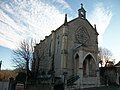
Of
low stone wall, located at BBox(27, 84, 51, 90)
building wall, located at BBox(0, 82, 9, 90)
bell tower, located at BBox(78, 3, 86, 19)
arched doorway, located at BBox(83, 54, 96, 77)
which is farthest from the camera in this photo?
bell tower, located at BBox(78, 3, 86, 19)

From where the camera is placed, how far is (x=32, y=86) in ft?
73.9

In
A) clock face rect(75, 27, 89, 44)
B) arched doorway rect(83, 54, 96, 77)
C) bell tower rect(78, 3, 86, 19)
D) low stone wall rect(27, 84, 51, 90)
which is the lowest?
low stone wall rect(27, 84, 51, 90)

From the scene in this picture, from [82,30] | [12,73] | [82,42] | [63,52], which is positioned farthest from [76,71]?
[12,73]

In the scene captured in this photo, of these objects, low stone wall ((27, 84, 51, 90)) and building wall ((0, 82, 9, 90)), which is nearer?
low stone wall ((27, 84, 51, 90))

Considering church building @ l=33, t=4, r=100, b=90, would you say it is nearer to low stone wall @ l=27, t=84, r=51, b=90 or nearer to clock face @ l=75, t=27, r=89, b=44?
clock face @ l=75, t=27, r=89, b=44

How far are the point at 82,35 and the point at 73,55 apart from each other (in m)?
5.71

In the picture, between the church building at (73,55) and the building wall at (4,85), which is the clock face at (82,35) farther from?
the building wall at (4,85)

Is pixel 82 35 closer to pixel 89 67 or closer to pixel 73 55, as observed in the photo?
pixel 73 55

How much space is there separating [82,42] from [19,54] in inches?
533

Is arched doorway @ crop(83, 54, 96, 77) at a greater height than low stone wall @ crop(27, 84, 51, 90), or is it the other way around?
arched doorway @ crop(83, 54, 96, 77)

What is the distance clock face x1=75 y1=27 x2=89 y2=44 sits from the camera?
33.4 metres

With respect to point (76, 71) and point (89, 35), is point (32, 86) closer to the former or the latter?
point (76, 71)

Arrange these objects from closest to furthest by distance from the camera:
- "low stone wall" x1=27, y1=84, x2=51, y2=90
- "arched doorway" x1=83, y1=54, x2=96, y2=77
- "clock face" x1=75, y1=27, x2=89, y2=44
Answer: "low stone wall" x1=27, y1=84, x2=51, y2=90, "arched doorway" x1=83, y1=54, x2=96, y2=77, "clock face" x1=75, y1=27, x2=89, y2=44

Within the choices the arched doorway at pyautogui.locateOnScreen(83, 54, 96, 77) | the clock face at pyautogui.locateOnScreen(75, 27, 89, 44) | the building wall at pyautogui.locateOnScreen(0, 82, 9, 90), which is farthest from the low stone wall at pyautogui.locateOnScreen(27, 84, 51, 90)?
the clock face at pyautogui.locateOnScreen(75, 27, 89, 44)
